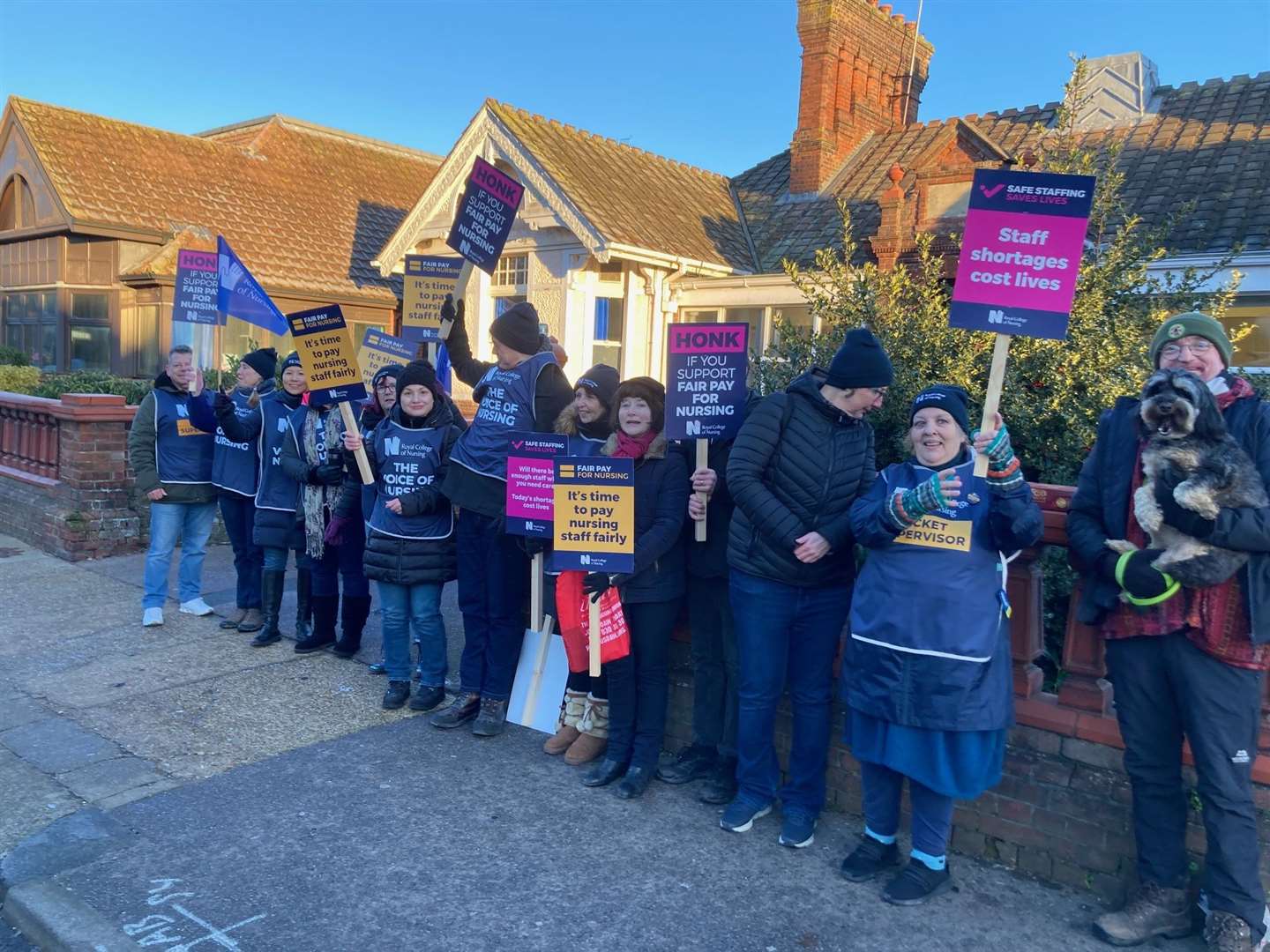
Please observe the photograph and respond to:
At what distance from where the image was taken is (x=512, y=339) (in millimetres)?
4965

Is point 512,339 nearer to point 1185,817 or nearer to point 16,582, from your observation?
point 1185,817

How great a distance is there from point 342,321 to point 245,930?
343 centimetres

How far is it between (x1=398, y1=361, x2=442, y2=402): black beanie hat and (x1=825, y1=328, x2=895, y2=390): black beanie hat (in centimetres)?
241

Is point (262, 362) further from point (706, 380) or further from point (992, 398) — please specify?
point (992, 398)

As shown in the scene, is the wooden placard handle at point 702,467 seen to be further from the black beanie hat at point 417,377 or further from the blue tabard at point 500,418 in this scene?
the black beanie hat at point 417,377

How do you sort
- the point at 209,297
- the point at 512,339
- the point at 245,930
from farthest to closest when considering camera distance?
1. the point at 209,297
2. the point at 512,339
3. the point at 245,930

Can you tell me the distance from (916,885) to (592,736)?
1693 millimetres

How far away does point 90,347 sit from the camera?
16938mm

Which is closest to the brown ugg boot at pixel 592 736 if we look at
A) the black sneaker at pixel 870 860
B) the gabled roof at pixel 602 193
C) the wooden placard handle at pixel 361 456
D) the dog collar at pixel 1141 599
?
the black sneaker at pixel 870 860

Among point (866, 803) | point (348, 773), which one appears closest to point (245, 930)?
point (348, 773)

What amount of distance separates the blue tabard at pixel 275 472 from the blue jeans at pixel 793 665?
11.1 ft

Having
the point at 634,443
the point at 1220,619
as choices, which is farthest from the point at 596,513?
the point at 1220,619

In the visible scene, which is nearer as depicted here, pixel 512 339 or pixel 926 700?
pixel 926 700

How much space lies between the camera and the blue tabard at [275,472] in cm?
613
